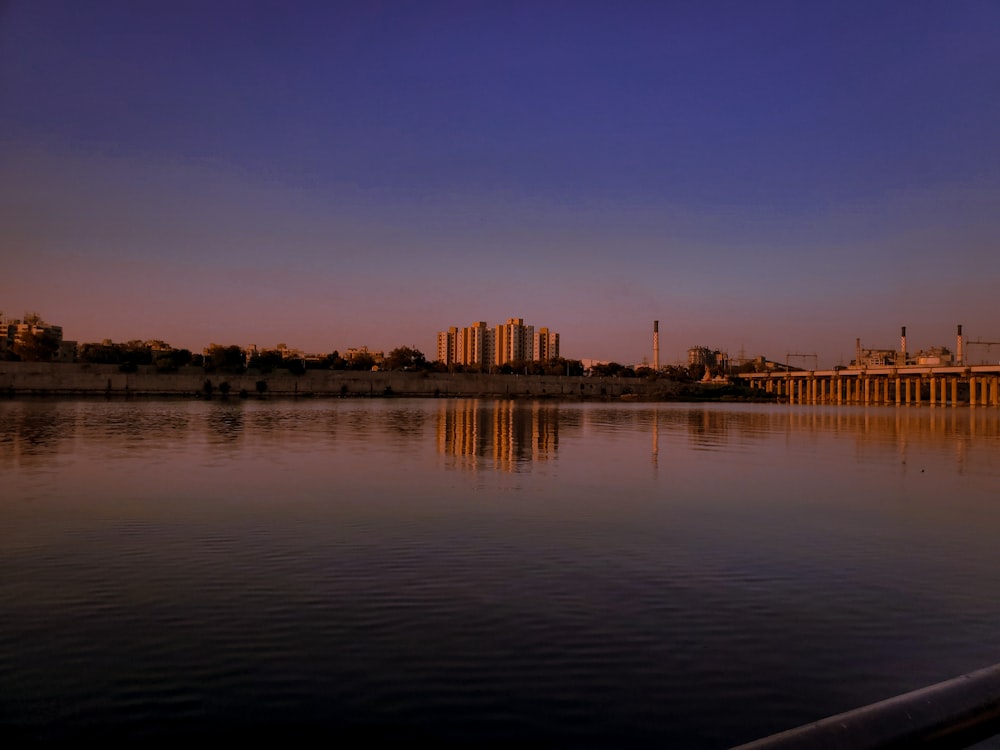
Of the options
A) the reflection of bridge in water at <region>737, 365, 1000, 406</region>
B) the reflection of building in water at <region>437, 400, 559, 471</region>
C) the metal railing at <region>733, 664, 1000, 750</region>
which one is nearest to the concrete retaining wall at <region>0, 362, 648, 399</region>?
the reflection of bridge in water at <region>737, 365, 1000, 406</region>

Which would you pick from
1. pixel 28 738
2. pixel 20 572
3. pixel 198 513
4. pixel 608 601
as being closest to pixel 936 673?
pixel 608 601

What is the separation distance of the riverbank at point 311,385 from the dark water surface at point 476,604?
95.8 meters

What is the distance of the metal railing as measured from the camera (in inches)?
112

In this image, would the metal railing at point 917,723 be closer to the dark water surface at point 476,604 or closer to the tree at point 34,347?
the dark water surface at point 476,604

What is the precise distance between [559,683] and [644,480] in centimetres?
1417

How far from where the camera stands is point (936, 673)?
21.3ft

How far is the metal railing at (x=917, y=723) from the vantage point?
112 inches

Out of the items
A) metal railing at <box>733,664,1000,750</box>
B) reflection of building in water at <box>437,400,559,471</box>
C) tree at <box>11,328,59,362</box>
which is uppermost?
tree at <box>11,328,59,362</box>

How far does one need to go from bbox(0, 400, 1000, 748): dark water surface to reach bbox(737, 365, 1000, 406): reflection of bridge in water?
439ft

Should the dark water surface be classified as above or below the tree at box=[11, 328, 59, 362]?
below

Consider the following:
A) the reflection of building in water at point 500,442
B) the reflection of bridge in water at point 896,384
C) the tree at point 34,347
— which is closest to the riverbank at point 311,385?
the reflection of bridge in water at point 896,384

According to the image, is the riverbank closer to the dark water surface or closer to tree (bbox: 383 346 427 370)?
tree (bbox: 383 346 427 370)

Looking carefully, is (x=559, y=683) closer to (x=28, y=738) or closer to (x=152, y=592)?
(x=28, y=738)

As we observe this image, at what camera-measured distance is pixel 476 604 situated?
838cm
